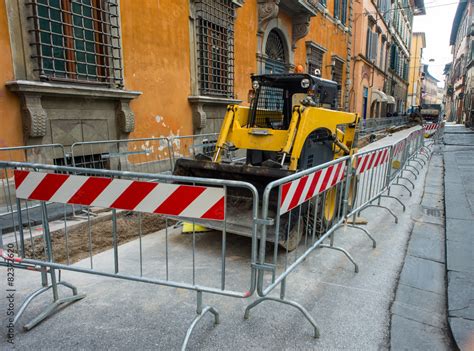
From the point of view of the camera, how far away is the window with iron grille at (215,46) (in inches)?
328

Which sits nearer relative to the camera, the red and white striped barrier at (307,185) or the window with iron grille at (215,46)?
the red and white striped barrier at (307,185)

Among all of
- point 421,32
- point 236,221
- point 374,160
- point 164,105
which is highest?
point 421,32

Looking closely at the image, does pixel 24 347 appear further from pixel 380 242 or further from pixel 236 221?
pixel 380 242

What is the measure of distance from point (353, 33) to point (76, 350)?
22.4 m

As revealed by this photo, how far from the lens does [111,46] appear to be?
607 centimetres

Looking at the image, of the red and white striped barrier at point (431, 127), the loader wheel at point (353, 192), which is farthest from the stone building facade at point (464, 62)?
the loader wheel at point (353, 192)

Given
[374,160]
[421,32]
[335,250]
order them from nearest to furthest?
[335,250] < [374,160] < [421,32]

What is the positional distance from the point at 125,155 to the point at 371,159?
14.2 feet

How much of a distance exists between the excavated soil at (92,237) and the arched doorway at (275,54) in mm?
8522

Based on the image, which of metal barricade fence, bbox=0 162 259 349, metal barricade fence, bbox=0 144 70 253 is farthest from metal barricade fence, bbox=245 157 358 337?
metal barricade fence, bbox=0 144 70 253

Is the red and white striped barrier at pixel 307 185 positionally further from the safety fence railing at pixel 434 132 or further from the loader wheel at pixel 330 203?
the safety fence railing at pixel 434 132

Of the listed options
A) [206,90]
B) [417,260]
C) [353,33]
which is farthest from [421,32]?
[417,260]

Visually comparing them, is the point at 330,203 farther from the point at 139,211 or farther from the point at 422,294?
the point at 139,211

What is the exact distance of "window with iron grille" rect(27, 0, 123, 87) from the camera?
197 inches
